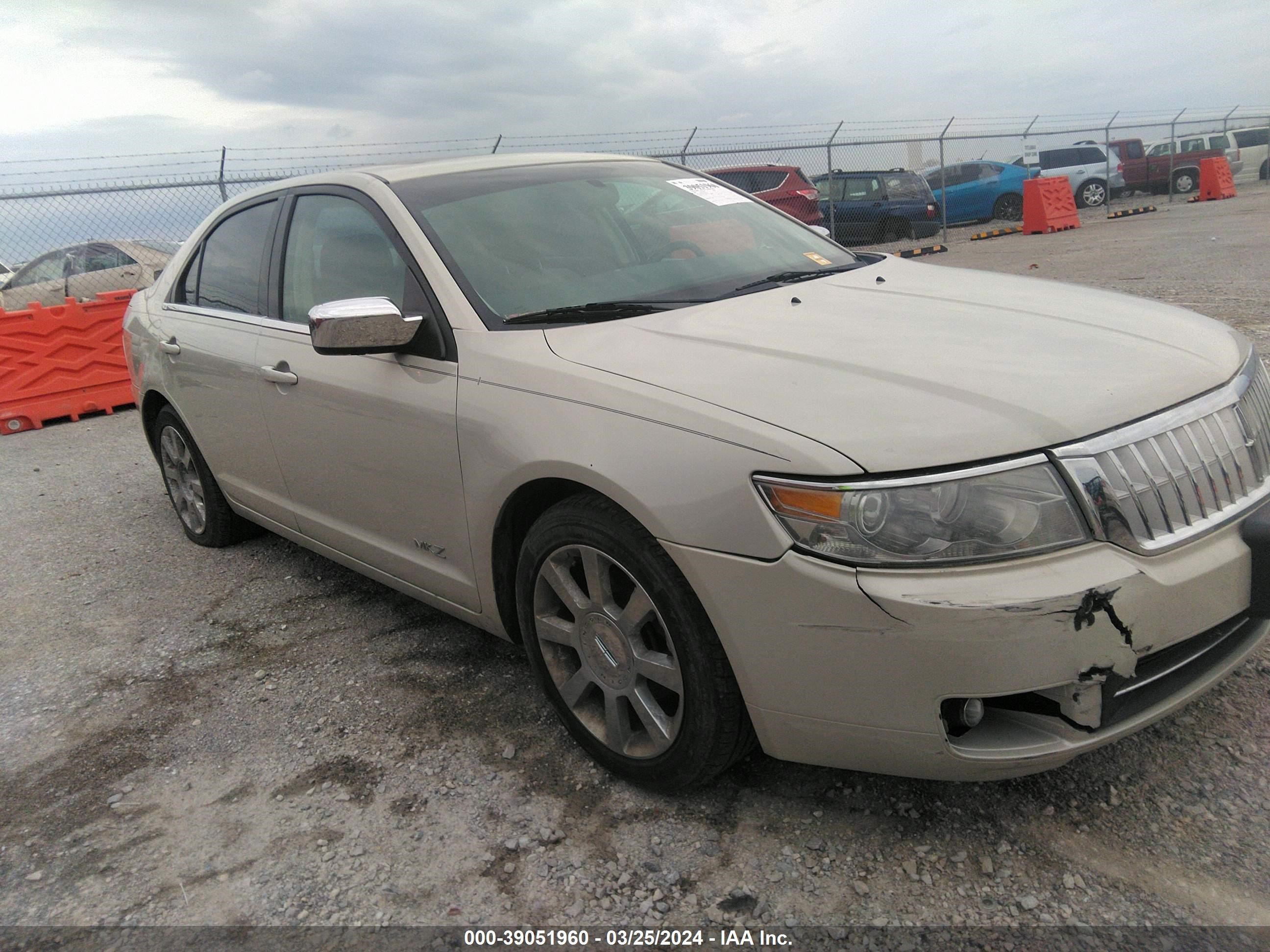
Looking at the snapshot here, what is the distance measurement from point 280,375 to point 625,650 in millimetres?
1769

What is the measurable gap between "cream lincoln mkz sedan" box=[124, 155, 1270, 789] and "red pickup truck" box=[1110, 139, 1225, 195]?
25.0m

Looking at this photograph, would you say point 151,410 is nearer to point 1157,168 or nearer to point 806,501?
point 806,501

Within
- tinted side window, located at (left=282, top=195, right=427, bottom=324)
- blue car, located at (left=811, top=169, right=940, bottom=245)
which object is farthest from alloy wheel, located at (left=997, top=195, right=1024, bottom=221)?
tinted side window, located at (left=282, top=195, right=427, bottom=324)

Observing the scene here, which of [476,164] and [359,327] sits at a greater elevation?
[476,164]

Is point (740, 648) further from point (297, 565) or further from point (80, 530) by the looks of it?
point (80, 530)

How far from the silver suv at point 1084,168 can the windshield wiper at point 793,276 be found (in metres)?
22.4

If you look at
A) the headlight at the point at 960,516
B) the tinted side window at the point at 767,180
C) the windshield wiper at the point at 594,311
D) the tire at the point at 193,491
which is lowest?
the tire at the point at 193,491

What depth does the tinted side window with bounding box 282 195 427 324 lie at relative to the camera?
9.77 ft

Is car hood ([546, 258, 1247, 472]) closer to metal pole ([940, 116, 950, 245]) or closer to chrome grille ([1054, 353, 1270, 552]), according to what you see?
chrome grille ([1054, 353, 1270, 552])

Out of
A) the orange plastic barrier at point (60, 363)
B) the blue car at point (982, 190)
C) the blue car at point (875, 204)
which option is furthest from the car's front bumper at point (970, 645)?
the blue car at point (982, 190)

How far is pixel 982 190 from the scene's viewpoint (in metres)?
20.5

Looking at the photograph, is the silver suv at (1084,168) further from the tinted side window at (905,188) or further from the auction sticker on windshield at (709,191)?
the auction sticker on windshield at (709,191)

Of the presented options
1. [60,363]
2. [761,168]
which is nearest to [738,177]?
[761,168]

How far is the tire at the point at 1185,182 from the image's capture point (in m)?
24.8
